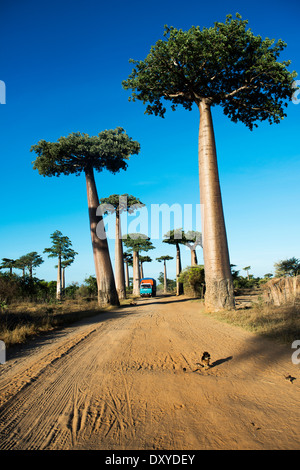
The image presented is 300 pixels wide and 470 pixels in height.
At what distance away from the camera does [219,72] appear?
12.0m

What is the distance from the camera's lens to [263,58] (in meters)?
11.0

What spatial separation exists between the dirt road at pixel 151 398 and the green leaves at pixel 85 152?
1437cm

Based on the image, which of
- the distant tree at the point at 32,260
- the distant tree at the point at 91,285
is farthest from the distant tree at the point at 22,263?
the distant tree at the point at 91,285

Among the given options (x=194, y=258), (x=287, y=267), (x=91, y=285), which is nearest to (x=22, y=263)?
(x=91, y=285)

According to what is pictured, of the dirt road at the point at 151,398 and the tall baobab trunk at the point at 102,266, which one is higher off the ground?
the tall baobab trunk at the point at 102,266

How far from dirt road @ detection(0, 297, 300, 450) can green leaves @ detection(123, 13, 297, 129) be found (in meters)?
11.5

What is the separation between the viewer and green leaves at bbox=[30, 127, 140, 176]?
16.9m

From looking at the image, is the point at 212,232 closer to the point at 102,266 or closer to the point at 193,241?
the point at 102,266

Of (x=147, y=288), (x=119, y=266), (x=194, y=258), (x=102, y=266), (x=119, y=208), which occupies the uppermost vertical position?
(x=119, y=208)

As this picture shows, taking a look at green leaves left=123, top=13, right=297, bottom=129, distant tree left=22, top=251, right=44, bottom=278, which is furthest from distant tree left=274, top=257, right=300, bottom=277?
distant tree left=22, top=251, right=44, bottom=278

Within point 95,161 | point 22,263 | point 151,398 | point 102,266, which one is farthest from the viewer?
point 22,263

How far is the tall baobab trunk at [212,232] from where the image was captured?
1042cm

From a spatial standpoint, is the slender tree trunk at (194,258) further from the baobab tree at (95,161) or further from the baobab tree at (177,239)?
the baobab tree at (95,161)

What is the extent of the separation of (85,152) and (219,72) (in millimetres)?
9809
